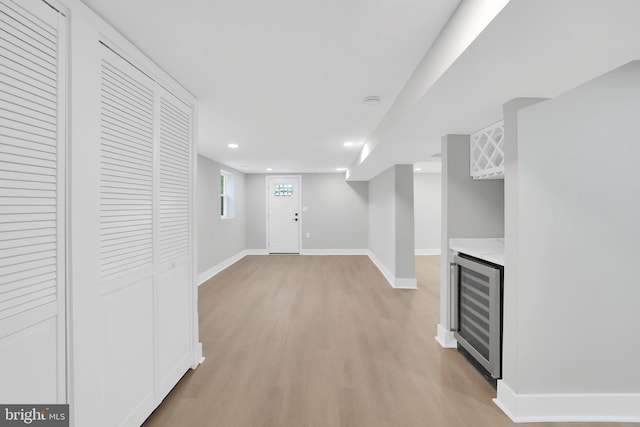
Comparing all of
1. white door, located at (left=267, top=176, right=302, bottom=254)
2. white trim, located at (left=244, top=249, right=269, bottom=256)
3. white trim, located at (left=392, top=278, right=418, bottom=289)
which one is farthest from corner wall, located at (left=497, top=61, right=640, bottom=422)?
white trim, located at (left=244, top=249, right=269, bottom=256)

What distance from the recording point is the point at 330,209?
8203 millimetres

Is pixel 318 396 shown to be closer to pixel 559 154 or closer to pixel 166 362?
pixel 166 362

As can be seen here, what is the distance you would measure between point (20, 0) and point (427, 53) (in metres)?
1.87

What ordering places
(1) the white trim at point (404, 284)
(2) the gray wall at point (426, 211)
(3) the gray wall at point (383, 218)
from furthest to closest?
(2) the gray wall at point (426, 211) → (3) the gray wall at point (383, 218) → (1) the white trim at point (404, 284)

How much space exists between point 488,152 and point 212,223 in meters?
4.96

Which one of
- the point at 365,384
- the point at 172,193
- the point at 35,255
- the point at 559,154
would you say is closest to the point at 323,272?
the point at 365,384

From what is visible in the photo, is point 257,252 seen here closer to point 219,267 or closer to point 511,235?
point 219,267

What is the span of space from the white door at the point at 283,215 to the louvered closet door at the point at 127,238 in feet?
20.9

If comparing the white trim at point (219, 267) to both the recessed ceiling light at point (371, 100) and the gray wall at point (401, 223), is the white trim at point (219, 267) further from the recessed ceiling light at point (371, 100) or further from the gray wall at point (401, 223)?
the recessed ceiling light at point (371, 100)

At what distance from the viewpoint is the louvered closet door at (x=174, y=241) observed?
6.55 feet

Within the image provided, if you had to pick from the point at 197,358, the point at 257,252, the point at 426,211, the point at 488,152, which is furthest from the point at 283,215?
the point at 488,152

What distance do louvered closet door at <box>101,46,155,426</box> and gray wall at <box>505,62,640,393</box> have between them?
2.39m

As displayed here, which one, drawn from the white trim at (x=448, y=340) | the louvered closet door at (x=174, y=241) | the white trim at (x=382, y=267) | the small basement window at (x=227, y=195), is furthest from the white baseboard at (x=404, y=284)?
the small basement window at (x=227, y=195)

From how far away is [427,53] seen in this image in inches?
67.3
